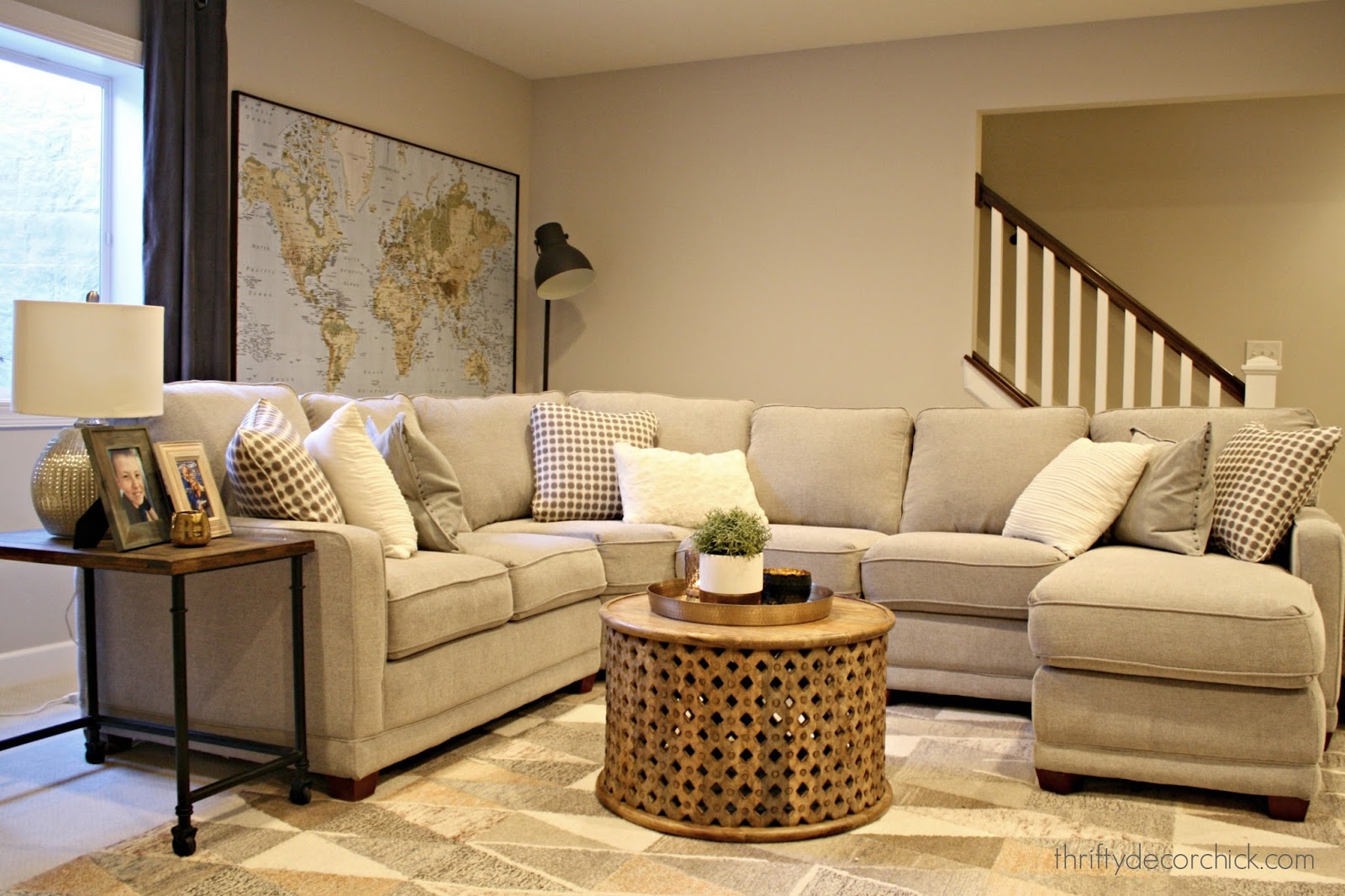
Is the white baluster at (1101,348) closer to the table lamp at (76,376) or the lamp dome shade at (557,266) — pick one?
the lamp dome shade at (557,266)

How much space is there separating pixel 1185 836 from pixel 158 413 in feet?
7.95

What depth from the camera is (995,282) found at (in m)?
5.07

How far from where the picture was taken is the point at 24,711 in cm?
319

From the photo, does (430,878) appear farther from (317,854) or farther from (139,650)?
(139,650)

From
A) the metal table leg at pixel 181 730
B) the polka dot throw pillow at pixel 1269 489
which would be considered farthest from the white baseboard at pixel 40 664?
the polka dot throw pillow at pixel 1269 489

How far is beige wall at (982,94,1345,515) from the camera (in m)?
5.39

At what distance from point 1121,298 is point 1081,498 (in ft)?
5.98

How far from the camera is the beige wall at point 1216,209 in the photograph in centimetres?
539

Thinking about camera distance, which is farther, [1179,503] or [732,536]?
[1179,503]

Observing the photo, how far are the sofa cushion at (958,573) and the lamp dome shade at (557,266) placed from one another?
243 centimetres

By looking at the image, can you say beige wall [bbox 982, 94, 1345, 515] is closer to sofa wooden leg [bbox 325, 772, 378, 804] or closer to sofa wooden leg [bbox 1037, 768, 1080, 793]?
sofa wooden leg [bbox 1037, 768, 1080, 793]

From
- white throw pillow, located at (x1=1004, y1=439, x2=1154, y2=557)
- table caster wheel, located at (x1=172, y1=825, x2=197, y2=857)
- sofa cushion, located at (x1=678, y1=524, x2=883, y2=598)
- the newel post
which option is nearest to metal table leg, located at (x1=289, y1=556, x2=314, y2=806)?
table caster wheel, located at (x1=172, y1=825, x2=197, y2=857)

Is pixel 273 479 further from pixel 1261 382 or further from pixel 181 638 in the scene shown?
pixel 1261 382

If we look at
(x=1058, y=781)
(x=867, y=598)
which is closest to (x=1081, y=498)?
(x=867, y=598)
